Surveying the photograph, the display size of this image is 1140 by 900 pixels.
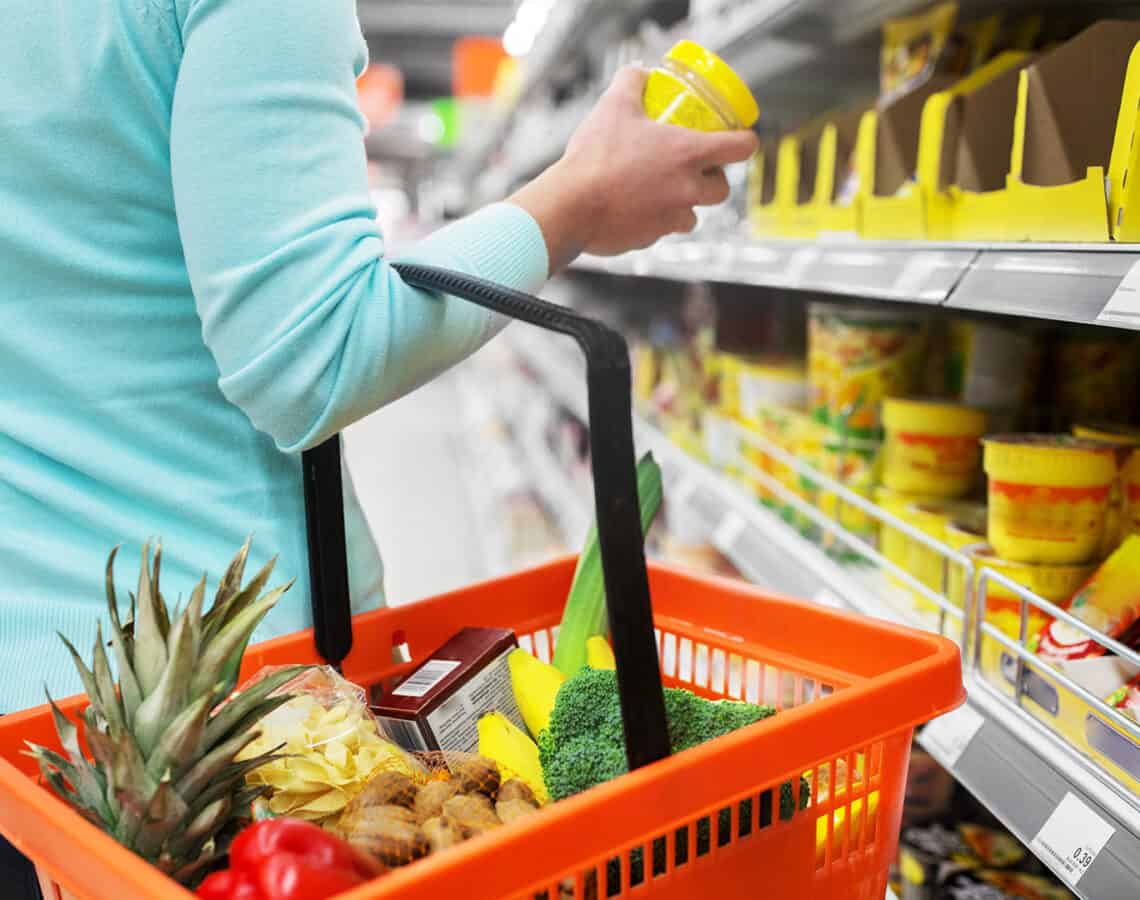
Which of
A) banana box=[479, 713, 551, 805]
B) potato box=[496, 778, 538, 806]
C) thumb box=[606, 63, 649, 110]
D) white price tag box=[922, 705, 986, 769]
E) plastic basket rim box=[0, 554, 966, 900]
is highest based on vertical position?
thumb box=[606, 63, 649, 110]

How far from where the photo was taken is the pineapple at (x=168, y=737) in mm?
646

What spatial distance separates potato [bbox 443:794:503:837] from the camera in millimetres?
703

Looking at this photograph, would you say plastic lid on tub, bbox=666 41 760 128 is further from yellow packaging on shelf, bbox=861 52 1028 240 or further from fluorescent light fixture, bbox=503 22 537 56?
fluorescent light fixture, bbox=503 22 537 56

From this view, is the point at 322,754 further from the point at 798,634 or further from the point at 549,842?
the point at 798,634

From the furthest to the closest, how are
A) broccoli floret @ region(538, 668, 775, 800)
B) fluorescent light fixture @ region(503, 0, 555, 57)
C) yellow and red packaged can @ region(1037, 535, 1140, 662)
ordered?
fluorescent light fixture @ region(503, 0, 555, 57), yellow and red packaged can @ region(1037, 535, 1140, 662), broccoli floret @ region(538, 668, 775, 800)

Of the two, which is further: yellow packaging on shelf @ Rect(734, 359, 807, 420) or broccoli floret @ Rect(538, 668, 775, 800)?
yellow packaging on shelf @ Rect(734, 359, 807, 420)

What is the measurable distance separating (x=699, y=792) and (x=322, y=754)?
32cm

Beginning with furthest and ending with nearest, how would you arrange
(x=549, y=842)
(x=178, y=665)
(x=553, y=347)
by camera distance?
(x=553, y=347)
(x=178, y=665)
(x=549, y=842)

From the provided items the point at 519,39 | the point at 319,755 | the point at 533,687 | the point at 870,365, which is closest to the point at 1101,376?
the point at 870,365

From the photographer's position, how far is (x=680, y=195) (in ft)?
3.45

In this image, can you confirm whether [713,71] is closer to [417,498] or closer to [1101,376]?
[1101,376]

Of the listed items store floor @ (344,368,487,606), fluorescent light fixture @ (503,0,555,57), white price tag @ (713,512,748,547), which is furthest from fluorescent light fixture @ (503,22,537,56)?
white price tag @ (713,512,748,547)

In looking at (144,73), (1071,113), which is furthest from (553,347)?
(144,73)

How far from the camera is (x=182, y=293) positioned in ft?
3.00
